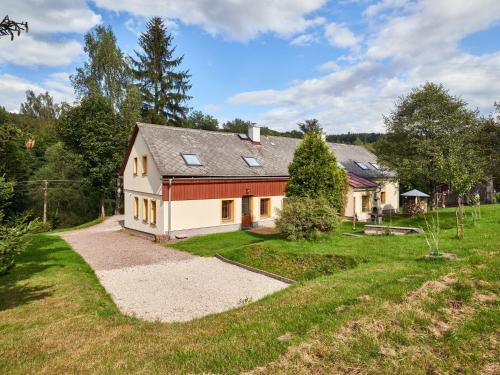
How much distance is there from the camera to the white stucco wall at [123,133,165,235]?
1998 centimetres

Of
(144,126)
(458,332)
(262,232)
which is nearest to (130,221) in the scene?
(144,126)

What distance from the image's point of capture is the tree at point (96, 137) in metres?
29.5

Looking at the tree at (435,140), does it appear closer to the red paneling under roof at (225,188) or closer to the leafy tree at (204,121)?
the red paneling under roof at (225,188)

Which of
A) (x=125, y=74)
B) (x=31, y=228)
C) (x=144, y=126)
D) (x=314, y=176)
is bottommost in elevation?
(x=31, y=228)

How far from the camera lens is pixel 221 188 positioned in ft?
70.4

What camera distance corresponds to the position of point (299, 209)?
1494 cm

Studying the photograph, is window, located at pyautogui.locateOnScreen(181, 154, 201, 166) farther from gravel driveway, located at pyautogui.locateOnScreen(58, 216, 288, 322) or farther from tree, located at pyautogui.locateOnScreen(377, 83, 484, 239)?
tree, located at pyautogui.locateOnScreen(377, 83, 484, 239)

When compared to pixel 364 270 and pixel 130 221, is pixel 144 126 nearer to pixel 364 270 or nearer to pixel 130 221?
pixel 130 221

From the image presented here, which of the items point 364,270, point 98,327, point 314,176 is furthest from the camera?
point 314,176

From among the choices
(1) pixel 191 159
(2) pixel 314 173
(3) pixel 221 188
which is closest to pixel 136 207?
(1) pixel 191 159

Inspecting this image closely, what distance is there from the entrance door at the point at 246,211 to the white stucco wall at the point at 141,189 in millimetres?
5794

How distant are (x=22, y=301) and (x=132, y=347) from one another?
5723 millimetres

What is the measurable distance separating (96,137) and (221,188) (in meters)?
15.1

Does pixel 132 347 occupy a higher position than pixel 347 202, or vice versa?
pixel 347 202
